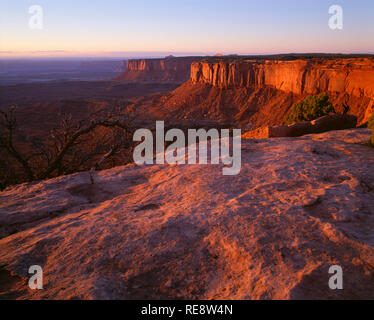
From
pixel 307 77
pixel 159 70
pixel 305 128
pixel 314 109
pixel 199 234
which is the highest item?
pixel 159 70

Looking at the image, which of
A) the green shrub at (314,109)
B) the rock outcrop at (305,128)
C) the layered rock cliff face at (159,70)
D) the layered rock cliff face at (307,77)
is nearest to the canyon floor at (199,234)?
the rock outcrop at (305,128)

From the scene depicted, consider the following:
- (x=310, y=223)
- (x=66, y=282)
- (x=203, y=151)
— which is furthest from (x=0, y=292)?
(x=203, y=151)

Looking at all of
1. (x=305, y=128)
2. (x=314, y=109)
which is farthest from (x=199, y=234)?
(x=314, y=109)

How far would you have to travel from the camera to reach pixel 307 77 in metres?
29.3

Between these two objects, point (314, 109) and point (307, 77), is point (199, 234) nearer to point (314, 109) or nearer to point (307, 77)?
point (314, 109)

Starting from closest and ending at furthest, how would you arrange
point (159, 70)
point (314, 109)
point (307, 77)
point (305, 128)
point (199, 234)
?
point (199, 234) < point (305, 128) < point (314, 109) < point (307, 77) < point (159, 70)

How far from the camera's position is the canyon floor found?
2.20 metres

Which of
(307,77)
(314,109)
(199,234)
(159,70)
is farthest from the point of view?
(159,70)

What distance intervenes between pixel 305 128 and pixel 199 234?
841cm

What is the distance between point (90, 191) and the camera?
4.65 meters

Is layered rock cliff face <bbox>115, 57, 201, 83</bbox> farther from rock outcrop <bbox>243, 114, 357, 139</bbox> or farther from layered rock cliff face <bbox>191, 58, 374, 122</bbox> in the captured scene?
rock outcrop <bbox>243, 114, 357, 139</bbox>

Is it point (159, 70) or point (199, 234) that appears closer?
point (199, 234)

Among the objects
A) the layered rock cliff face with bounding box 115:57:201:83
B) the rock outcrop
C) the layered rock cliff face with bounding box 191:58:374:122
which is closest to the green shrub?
the layered rock cliff face with bounding box 191:58:374:122

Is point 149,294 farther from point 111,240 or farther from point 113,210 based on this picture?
point 113,210
